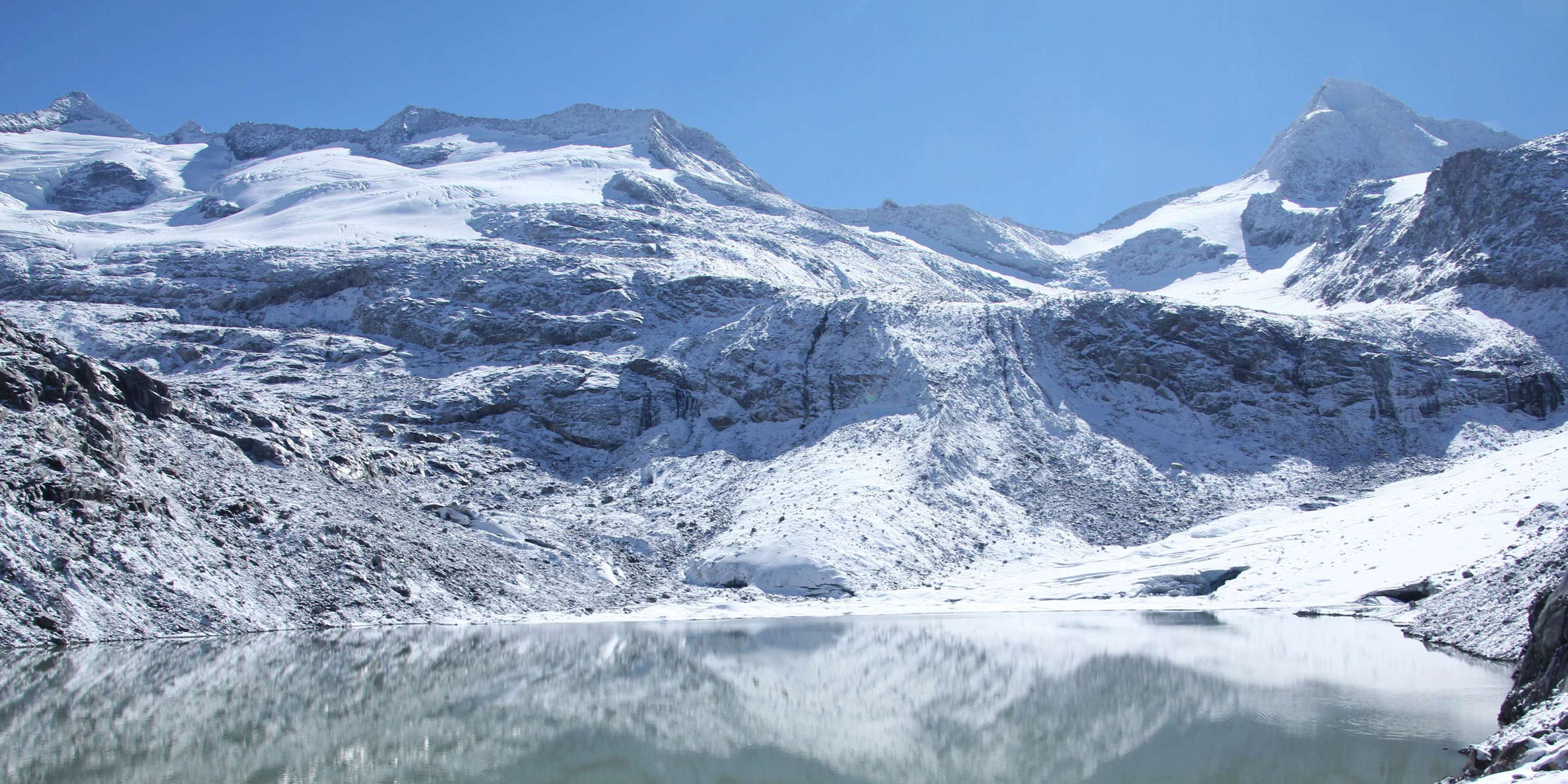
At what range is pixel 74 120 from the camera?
16975cm

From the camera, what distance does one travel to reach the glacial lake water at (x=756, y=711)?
1644 cm

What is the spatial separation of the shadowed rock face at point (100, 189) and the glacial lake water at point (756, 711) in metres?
119

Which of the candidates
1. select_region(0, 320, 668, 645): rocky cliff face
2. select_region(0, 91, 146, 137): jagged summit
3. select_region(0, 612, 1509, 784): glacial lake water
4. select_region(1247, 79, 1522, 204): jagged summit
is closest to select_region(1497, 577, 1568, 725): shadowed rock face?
select_region(0, 612, 1509, 784): glacial lake water

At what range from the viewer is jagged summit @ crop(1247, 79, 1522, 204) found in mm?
150250

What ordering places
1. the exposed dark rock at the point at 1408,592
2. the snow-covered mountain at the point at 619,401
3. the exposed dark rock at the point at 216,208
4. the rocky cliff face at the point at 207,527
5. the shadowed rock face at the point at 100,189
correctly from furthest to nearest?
the shadowed rock face at the point at 100,189, the exposed dark rock at the point at 216,208, the snow-covered mountain at the point at 619,401, the exposed dark rock at the point at 1408,592, the rocky cliff face at the point at 207,527

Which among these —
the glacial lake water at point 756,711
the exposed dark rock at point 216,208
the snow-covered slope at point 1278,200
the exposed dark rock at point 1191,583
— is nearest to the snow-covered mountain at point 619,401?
the exposed dark rock at point 216,208

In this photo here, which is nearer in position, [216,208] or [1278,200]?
[216,208]

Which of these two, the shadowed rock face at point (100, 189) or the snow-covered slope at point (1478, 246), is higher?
the shadowed rock face at point (100, 189)

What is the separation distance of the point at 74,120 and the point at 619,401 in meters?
153

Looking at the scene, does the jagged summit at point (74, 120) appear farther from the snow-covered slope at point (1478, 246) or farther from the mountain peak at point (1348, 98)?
the mountain peak at point (1348, 98)

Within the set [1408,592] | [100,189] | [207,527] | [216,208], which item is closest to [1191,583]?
[1408,592]

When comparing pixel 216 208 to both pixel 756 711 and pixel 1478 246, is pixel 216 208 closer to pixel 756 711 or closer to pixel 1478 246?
pixel 756 711

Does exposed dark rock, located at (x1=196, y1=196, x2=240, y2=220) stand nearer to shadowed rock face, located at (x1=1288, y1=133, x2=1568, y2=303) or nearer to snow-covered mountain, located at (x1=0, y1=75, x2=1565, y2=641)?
snow-covered mountain, located at (x1=0, y1=75, x2=1565, y2=641)

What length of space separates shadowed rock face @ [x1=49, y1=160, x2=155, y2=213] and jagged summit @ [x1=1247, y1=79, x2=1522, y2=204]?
16527 cm
